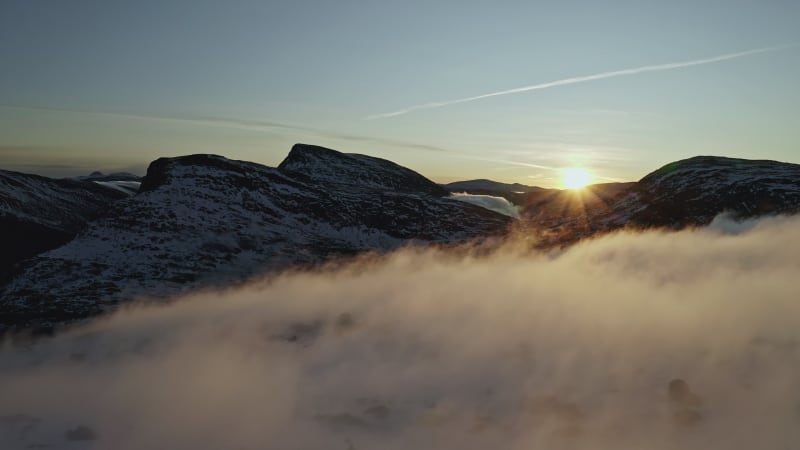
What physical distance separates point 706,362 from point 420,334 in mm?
57435

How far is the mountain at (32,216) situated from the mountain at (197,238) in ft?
40.7

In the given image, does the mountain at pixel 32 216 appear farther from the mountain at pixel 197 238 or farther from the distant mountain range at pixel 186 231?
the mountain at pixel 197 238

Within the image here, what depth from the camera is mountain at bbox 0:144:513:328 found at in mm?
104562

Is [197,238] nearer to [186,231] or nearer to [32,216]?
[186,231]

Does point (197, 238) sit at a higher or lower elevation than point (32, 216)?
lower

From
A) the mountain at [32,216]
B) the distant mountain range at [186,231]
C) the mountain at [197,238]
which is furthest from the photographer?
the mountain at [32,216]

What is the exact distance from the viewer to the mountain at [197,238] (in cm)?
10456

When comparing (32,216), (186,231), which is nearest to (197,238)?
(186,231)

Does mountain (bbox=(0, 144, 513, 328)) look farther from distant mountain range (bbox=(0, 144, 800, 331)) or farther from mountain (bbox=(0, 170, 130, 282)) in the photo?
mountain (bbox=(0, 170, 130, 282))

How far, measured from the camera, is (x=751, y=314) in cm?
11794

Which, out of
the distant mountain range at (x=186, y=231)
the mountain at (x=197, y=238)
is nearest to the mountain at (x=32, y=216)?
the distant mountain range at (x=186, y=231)

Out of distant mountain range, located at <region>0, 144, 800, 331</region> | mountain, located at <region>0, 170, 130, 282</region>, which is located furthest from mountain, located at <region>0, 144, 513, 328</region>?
mountain, located at <region>0, 170, 130, 282</region>

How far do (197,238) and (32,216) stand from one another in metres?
53.5

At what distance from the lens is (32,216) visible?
152625 mm
